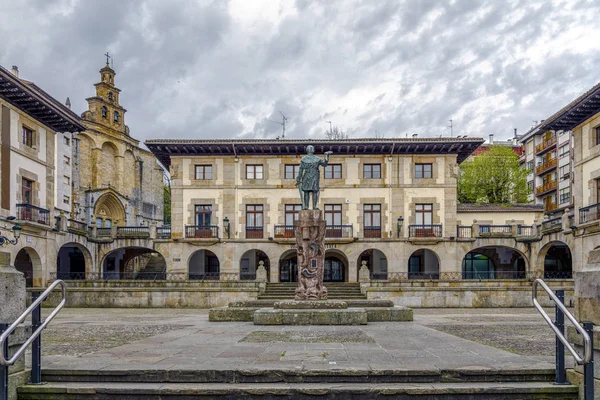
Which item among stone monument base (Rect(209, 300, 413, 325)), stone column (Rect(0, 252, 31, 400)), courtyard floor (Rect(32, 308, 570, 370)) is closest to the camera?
stone column (Rect(0, 252, 31, 400))

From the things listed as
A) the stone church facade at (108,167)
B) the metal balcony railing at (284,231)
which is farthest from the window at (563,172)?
the stone church facade at (108,167)

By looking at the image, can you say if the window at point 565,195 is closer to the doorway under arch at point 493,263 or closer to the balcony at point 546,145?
the balcony at point 546,145

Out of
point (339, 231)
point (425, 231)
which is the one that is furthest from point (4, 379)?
point (425, 231)

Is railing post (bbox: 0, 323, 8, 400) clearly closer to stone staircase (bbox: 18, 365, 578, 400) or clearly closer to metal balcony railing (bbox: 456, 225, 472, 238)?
stone staircase (bbox: 18, 365, 578, 400)

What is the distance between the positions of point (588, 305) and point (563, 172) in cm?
4554

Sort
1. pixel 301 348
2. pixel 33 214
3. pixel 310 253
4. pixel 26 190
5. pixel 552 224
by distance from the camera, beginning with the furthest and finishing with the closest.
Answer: pixel 552 224, pixel 26 190, pixel 33 214, pixel 310 253, pixel 301 348

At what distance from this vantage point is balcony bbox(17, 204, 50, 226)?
2647cm

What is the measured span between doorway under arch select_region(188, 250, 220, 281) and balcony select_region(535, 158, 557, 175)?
105 ft

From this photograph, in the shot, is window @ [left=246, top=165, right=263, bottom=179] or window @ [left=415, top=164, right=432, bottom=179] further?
window @ [left=246, top=165, right=263, bottom=179]

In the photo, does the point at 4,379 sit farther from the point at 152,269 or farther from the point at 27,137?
the point at 152,269

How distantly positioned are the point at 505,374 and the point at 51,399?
513 cm

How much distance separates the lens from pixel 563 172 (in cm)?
4647

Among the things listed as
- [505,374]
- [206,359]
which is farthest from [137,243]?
[505,374]

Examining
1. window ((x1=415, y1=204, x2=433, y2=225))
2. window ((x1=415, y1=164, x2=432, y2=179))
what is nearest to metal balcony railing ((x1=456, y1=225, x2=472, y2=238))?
window ((x1=415, y1=204, x2=433, y2=225))
